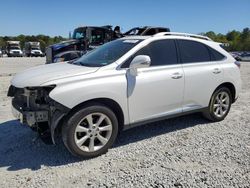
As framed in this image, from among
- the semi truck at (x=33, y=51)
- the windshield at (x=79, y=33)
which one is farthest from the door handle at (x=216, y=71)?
the semi truck at (x=33, y=51)

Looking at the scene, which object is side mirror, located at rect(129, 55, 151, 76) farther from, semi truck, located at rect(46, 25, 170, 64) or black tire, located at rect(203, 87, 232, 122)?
semi truck, located at rect(46, 25, 170, 64)

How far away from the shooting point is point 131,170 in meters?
3.59

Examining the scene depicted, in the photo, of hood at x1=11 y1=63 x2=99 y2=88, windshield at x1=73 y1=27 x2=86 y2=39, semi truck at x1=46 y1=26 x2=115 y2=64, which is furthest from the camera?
windshield at x1=73 y1=27 x2=86 y2=39

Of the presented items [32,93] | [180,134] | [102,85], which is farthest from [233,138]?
[32,93]

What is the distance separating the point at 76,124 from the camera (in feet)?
12.2

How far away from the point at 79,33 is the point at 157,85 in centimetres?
1060

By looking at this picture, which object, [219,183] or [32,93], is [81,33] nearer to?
[32,93]

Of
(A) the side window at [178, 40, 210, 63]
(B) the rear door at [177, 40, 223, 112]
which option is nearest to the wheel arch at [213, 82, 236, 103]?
(B) the rear door at [177, 40, 223, 112]

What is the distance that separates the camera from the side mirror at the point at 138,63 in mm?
4070

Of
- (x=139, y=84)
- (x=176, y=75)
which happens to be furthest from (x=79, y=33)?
(x=139, y=84)

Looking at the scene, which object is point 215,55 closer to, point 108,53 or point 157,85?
point 157,85

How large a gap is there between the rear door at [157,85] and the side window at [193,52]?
0.20 metres

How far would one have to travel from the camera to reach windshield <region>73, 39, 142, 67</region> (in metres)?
4.35

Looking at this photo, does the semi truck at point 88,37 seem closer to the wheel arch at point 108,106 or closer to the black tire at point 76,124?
the wheel arch at point 108,106
